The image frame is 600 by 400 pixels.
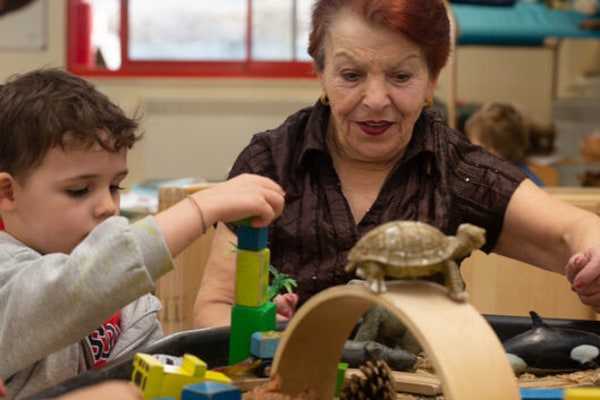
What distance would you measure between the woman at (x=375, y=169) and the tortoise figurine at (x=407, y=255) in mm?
695

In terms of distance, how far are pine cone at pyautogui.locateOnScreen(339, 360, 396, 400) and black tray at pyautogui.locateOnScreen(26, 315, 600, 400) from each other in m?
0.21

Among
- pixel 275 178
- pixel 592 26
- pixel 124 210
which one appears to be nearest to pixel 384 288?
pixel 275 178

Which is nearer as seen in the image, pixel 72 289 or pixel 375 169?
pixel 72 289

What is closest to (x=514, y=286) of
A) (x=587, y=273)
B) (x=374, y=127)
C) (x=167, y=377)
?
(x=374, y=127)

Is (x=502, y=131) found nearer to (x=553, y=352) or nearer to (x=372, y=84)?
(x=372, y=84)

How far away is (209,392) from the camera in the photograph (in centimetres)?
76

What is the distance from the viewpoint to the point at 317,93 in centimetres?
555

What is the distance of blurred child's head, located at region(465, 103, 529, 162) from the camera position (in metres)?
3.68

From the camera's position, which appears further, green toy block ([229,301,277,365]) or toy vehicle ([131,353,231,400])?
green toy block ([229,301,277,365])

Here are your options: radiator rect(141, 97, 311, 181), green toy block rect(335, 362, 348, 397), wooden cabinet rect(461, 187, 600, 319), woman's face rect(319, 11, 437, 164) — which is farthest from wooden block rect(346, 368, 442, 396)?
radiator rect(141, 97, 311, 181)

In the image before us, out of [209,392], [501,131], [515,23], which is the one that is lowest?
[501,131]

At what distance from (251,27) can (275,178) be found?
419 centimetres

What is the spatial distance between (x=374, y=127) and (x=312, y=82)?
406cm

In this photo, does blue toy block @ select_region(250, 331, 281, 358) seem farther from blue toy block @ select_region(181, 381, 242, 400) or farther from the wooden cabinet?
the wooden cabinet
